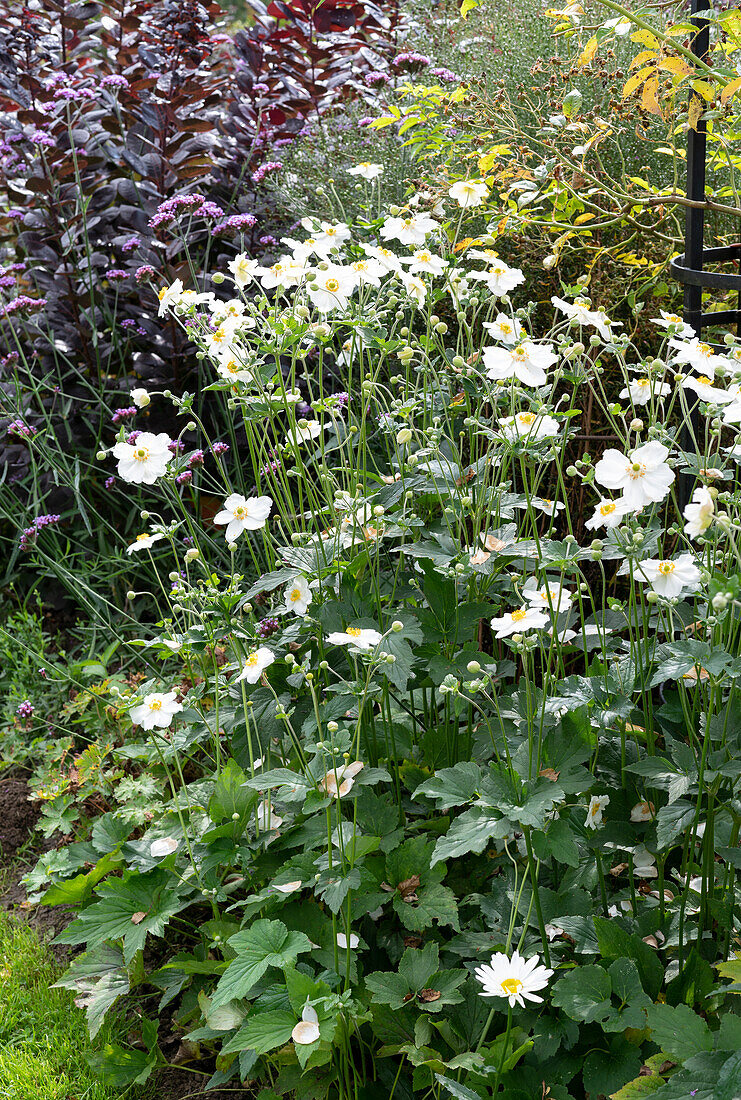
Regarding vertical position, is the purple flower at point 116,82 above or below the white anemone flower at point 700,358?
above

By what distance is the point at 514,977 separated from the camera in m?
1.13

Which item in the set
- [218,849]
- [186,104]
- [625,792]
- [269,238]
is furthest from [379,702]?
[186,104]

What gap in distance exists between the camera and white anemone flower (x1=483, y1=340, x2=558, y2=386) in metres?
1.33

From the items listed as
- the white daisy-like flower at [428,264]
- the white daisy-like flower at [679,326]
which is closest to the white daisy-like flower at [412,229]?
the white daisy-like flower at [428,264]

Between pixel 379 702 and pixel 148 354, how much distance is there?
5.73 feet

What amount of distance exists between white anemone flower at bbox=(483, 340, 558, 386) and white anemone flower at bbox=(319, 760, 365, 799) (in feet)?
2.02

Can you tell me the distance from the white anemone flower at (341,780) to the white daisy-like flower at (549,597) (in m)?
0.36

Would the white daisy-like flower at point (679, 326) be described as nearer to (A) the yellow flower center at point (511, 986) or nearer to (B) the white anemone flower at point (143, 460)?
(B) the white anemone flower at point (143, 460)

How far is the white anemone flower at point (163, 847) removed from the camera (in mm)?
1552

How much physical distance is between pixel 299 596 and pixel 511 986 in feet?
2.20

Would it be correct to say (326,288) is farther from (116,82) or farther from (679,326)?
(116,82)

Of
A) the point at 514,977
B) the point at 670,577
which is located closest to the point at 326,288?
the point at 670,577

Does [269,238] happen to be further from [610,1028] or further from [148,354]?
[610,1028]

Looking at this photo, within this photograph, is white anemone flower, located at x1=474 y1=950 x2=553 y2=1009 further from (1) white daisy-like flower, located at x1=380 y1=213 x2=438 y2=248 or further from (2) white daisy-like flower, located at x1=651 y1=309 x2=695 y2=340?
(1) white daisy-like flower, located at x1=380 y1=213 x2=438 y2=248
